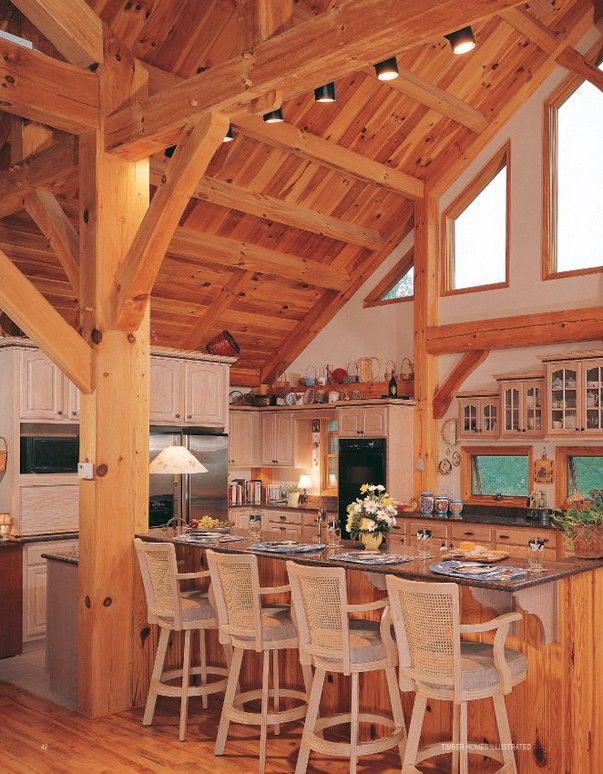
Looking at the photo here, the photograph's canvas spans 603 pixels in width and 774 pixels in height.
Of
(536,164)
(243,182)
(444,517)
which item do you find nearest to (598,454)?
(444,517)

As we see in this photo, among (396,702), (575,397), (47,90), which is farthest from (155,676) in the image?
(575,397)

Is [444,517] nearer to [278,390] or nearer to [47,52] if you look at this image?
[278,390]

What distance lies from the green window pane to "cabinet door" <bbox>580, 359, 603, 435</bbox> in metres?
1.07

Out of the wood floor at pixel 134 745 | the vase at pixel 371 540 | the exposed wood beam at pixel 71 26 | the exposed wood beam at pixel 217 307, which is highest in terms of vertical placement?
the exposed wood beam at pixel 71 26

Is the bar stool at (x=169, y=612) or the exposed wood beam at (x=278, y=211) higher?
the exposed wood beam at (x=278, y=211)

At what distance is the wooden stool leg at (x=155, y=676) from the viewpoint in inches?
199

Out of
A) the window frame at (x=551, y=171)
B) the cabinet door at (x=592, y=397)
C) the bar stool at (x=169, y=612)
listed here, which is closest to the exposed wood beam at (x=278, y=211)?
the window frame at (x=551, y=171)

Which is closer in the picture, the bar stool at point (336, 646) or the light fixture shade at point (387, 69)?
the bar stool at point (336, 646)

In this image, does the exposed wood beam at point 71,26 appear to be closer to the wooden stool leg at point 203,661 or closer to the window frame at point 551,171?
the wooden stool leg at point 203,661

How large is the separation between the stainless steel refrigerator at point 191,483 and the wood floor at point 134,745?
9.34 feet

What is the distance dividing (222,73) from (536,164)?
469 cm

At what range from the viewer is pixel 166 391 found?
27.6 ft

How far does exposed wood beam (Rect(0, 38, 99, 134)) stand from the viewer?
16.0 feet

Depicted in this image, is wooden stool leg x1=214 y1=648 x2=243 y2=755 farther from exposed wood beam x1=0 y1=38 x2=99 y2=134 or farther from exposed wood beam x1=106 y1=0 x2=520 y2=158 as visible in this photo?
exposed wood beam x1=0 y1=38 x2=99 y2=134
